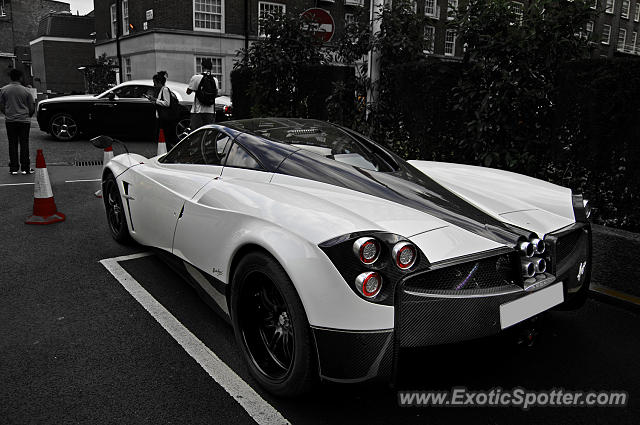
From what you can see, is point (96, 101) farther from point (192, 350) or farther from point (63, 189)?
point (192, 350)

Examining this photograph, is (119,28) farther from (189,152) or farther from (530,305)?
(530,305)

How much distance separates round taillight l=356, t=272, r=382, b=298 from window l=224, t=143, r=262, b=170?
1269 mm

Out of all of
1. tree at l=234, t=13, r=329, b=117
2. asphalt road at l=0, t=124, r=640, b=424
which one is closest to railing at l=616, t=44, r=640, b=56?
tree at l=234, t=13, r=329, b=117

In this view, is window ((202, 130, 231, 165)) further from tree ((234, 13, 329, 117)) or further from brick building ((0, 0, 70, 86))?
brick building ((0, 0, 70, 86))

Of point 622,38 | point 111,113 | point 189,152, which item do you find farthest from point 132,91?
point 622,38

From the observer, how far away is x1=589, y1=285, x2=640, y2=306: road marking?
12.9 ft

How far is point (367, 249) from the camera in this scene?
7.19 feet

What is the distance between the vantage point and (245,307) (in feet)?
9.13

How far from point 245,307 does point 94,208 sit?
4.74m

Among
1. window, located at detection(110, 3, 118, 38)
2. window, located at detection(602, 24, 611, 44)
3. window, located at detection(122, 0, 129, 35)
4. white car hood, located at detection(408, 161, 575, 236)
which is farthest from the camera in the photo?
window, located at detection(602, 24, 611, 44)

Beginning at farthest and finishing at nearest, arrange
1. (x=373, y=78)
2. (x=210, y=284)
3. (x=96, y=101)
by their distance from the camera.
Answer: (x=96, y=101), (x=373, y=78), (x=210, y=284)

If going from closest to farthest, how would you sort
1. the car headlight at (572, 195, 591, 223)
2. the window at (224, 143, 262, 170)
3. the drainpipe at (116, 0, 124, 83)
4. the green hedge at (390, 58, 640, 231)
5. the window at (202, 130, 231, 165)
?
1. the car headlight at (572, 195, 591, 223)
2. the window at (224, 143, 262, 170)
3. the window at (202, 130, 231, 165)
4. the green hedge at (390, 58, 640, 231)
5. the drainpipe at (116, 0, 124, 83)

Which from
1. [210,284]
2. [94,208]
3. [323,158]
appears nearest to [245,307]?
[210,284]

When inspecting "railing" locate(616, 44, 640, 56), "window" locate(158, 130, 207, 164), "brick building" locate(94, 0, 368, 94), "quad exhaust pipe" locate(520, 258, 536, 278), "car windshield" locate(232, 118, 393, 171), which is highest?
"railing" locate(616, 44, 640, 56)
